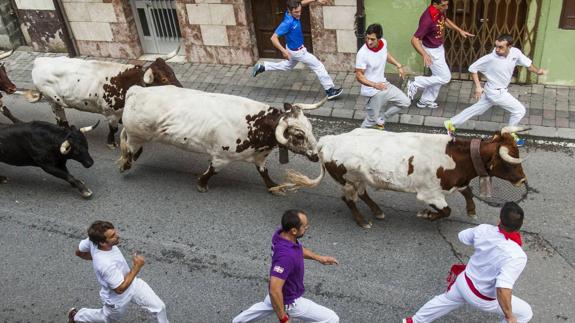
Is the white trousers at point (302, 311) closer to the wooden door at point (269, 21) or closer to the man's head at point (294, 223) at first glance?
the man's head at point (294, 223)

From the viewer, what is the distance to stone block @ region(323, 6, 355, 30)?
942 centimetres

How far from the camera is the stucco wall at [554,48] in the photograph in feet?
27.6

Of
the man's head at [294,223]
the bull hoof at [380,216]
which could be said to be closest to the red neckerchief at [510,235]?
the man's head at [294,223]

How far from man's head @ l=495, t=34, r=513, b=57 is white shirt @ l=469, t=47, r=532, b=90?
0.23 ft

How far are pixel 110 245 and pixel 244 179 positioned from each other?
10.5ft

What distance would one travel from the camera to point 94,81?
820 cm

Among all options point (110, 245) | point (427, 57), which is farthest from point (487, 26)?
point (110, 245)

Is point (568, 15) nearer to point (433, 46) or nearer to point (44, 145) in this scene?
point (433, 46)

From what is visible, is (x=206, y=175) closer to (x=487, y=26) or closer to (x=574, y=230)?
(x=574, y=230)

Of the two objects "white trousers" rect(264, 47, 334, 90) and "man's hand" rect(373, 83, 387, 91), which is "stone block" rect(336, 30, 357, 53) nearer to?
"white trousers" rect(264, 47, 334, 90)

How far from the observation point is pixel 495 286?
455 centimetres

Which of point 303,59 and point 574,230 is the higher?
point 303,59

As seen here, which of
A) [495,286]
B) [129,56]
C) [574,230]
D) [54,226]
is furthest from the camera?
[129,56]

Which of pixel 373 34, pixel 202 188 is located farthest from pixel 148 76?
pixel 373 34
